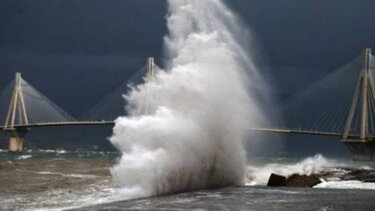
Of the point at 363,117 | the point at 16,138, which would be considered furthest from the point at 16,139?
the point at 363,117

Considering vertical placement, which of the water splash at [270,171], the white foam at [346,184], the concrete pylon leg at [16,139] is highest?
the concrete pylon leg at [16,139]

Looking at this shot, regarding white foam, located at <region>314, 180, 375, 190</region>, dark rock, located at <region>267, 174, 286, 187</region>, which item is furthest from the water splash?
white foam, located at <region>314, 180, 375, 190</region>

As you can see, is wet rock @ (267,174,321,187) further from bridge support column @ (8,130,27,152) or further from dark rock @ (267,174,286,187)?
bridge support column @ (8,130,27,152)

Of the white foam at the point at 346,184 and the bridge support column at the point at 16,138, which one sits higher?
the bridge support column at the point at 16,138

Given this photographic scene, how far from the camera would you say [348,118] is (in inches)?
2751

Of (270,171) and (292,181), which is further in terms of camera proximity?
(270,171)

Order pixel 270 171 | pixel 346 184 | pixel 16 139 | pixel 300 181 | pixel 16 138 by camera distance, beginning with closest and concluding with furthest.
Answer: pixel 300 181, pixel 346 184, pixel 270 171, pixel 16 138, pixel 16 139

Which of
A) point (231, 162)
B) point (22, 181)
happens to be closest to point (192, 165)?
point (231, 162)

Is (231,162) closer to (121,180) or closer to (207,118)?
(207,118)

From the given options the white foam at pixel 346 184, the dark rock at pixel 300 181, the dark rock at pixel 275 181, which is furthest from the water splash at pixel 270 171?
the white foam at pixel 346 184

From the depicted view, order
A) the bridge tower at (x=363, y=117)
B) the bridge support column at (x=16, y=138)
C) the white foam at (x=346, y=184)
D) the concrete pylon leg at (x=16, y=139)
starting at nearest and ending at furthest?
the white foam at (x=346, y=184) → the bridge tower at (x=363, y=117) → the bridge support column at (x=16, y=138) → the concrete pylon leg at (x=16, y=139)

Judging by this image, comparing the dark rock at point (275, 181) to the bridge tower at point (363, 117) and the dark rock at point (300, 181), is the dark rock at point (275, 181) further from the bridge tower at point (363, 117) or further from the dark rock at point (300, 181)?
the bridge tower at point (363, 117)

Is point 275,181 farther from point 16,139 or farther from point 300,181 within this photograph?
point 16,139

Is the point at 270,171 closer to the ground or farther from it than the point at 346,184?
farther from it
